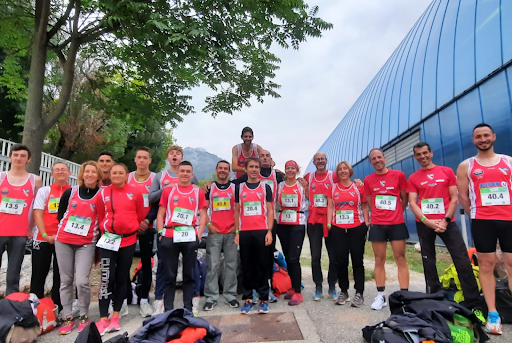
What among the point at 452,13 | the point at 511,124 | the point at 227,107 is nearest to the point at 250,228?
the point at 227,107

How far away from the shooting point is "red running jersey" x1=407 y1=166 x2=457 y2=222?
3809 millimetres

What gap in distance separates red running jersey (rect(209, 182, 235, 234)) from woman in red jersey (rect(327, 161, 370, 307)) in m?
1.39

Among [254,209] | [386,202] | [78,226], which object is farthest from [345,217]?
[78,226]

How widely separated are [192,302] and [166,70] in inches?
195

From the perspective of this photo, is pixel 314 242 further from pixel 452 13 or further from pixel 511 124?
pixel 452 13

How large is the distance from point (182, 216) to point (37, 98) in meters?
4.66

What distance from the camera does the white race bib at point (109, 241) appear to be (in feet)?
11.6

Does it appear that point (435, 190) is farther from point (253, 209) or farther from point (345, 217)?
point (253, 209)

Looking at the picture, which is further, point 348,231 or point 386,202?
point 348,231

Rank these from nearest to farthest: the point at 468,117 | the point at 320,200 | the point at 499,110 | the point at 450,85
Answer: the point at 320,200 → the point at 499,110 → the point at 468,117 → the point at 450,85

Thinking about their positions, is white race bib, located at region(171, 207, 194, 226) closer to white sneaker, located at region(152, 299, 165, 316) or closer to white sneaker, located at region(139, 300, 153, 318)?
white sneaker, located at region(152, 299, 165, 316)

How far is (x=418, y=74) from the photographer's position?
12.3m

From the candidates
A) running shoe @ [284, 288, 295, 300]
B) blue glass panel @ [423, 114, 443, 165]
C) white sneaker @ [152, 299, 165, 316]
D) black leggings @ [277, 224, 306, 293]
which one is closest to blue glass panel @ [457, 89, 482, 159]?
blue glass panel @ [423, 114, 443, 165]

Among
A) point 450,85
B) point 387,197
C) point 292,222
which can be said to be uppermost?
point 450,85
